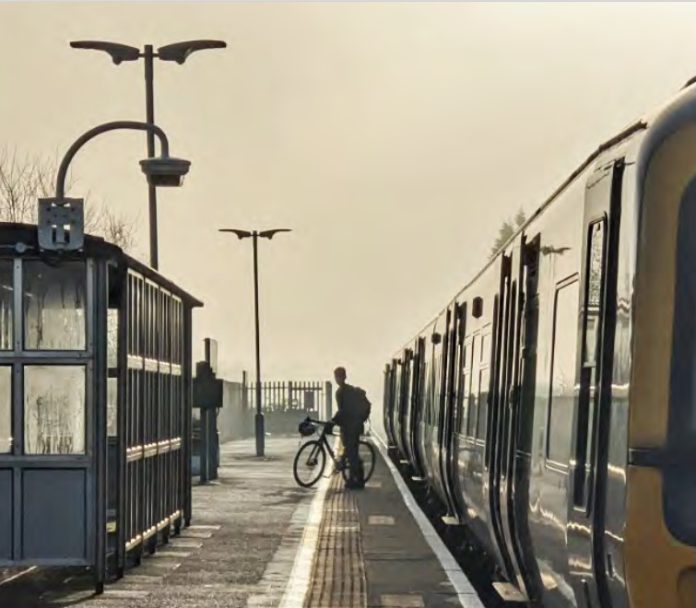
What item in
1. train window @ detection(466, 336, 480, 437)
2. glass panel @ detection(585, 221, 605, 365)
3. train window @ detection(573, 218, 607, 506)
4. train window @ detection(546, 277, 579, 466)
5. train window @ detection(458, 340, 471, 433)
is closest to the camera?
train window @ detection(573, 218, 607, 506)

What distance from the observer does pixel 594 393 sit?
6.38m

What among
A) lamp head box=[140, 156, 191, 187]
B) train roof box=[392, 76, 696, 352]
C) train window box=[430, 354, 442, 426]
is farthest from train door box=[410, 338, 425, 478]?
train roof box=[392, 76, 696, 352]

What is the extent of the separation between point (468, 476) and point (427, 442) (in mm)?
8339

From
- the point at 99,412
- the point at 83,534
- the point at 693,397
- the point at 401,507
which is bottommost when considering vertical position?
the point at 401,507

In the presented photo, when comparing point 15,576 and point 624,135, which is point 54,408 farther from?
point 624,135

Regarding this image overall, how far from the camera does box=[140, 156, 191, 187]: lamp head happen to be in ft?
59.8

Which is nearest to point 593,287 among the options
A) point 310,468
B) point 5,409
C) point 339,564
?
point 5,409

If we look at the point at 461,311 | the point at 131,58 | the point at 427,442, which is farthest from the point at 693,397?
the point at 131,58

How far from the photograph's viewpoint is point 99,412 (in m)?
12.3

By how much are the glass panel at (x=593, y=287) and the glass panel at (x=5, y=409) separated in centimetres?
667

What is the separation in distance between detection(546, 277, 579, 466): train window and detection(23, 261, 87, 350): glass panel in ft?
17.4

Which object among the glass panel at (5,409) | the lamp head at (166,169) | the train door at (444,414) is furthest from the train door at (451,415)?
the glass panel at (5,409)

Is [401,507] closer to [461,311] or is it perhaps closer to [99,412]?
[461,311]

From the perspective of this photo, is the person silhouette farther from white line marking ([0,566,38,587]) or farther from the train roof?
the train roof
